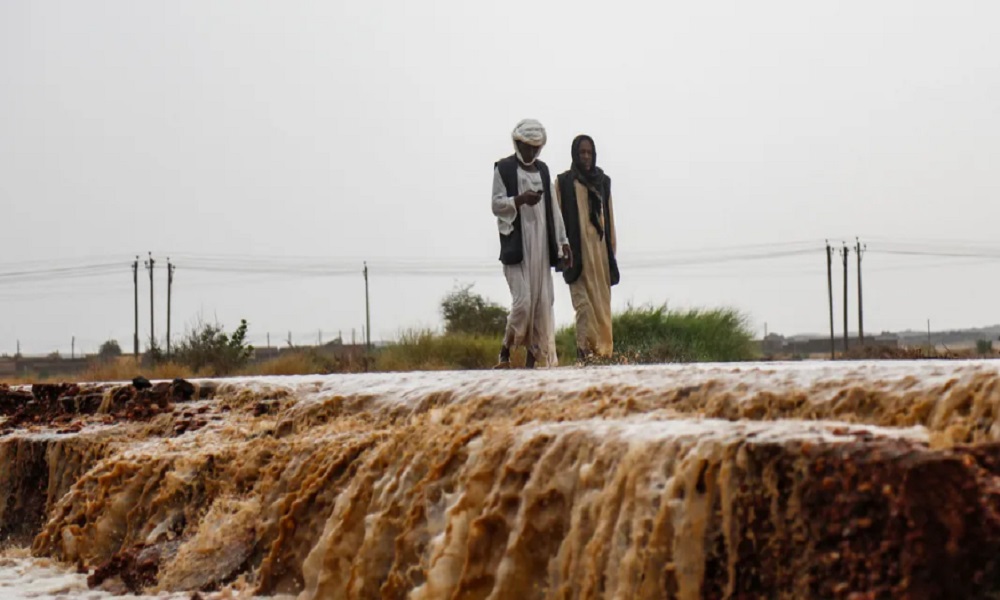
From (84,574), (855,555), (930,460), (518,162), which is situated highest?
(518,162)

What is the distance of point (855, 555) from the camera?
332cm

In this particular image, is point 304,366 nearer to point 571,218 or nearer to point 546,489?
point 571,218

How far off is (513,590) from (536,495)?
13.1 inches

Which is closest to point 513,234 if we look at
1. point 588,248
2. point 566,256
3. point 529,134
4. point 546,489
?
point 566,256

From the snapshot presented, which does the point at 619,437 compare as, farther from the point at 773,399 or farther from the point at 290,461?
the point at 290,461

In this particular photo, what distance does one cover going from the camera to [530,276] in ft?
35.9

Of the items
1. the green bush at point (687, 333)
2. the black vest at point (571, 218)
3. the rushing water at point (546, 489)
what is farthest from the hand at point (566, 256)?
the green bush at point (687, 333)

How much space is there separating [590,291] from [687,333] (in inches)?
329

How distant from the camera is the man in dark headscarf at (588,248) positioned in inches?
457

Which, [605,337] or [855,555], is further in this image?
[605,337]

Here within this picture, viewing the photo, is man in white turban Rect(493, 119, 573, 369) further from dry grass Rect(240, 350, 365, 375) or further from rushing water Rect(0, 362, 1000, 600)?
dry grass Rect(240, 350, 365, 375)

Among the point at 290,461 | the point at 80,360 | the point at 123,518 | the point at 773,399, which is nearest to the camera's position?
the point at 773,399

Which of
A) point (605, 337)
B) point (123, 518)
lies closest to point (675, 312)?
point (605, 337)

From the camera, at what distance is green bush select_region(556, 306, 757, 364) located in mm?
19125
